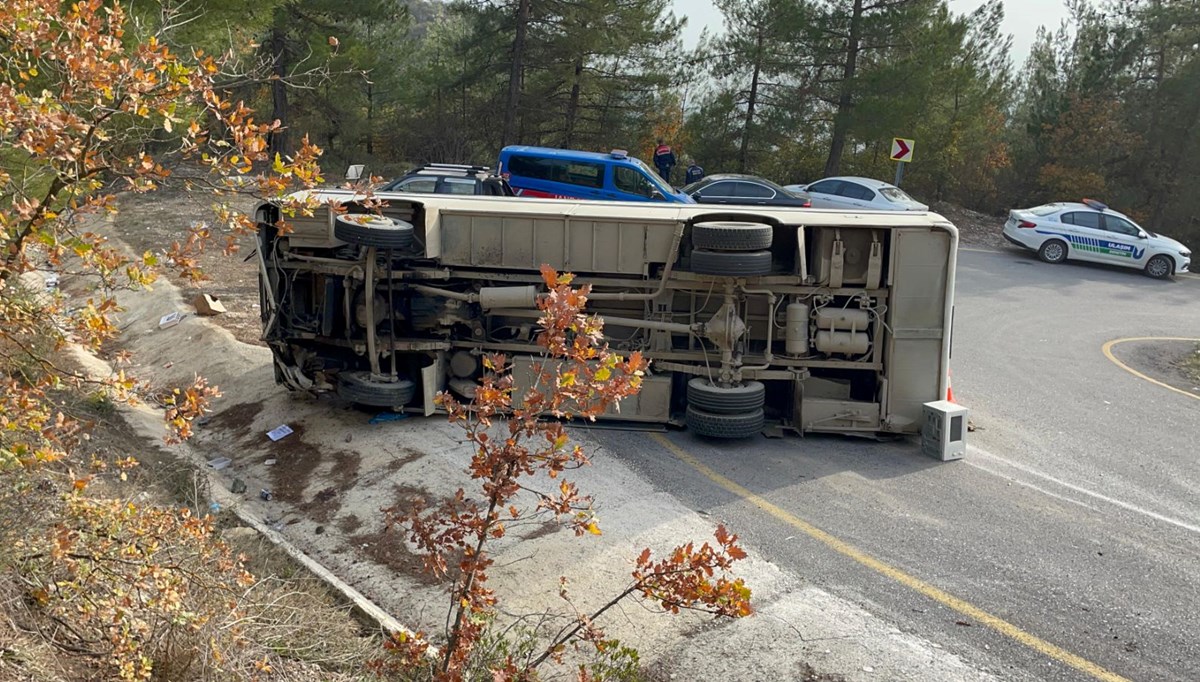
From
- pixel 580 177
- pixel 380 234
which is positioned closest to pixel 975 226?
pixel 580 177

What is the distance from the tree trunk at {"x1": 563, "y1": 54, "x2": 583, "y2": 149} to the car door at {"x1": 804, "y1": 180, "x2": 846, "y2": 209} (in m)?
8.35

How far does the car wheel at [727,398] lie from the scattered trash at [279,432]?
14.4ft

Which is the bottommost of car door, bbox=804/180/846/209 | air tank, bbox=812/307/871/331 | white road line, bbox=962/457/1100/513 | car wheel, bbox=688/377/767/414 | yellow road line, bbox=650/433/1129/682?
yellow road line, bbox=650/433/1129/682

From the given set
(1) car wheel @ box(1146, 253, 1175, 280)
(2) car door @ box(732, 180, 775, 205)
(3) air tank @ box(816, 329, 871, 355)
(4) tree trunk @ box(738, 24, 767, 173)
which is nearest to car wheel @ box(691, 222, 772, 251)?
(3) air tank @ box(816, 329, 871, 355)

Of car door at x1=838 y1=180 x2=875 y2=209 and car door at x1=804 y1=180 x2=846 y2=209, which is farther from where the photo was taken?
car door at x1=804 y1=180 x2=846 y2=209

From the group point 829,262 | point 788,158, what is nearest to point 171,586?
point 829,262

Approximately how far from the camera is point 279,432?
10.0 metres

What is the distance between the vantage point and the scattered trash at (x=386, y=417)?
995 centimetres

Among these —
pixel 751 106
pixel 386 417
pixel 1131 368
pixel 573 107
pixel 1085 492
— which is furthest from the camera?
pixel 751 106

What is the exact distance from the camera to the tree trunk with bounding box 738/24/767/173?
2839cm

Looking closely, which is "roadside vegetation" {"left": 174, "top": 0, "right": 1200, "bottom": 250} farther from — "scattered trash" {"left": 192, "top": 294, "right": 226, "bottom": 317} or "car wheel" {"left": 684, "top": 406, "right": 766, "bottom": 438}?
"car wheel" {"left": 684, "top": 406, "right": 766, "bottom": 438}

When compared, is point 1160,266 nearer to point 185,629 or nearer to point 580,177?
point 580,177

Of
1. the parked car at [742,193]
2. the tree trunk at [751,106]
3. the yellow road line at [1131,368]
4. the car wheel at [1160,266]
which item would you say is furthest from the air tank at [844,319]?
the tree trunk at [751,106]

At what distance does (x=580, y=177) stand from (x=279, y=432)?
9.70 m
